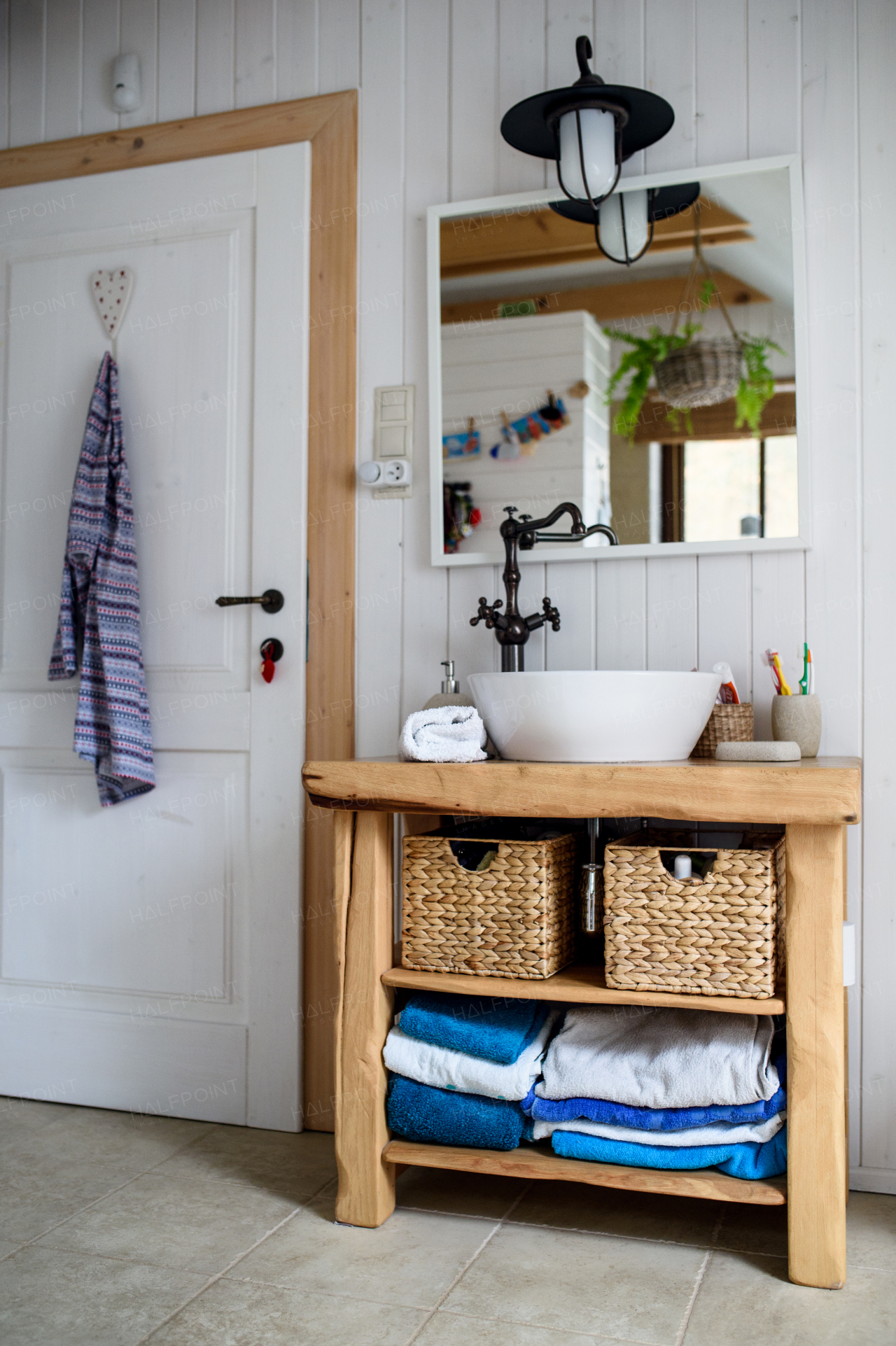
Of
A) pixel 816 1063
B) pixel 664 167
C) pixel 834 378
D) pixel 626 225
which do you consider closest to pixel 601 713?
pixel 816 1063

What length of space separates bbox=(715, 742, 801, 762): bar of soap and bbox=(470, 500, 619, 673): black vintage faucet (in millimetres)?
448

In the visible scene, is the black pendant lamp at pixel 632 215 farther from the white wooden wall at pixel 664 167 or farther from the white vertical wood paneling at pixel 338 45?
the white vertical wood paneling at pixel 338 45

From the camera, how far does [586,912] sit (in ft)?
6.21

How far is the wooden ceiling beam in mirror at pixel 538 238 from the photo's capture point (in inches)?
82.6

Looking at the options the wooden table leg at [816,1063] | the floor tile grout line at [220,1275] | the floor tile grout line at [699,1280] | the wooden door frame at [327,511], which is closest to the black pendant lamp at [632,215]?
the wooden door frame at [327,511]

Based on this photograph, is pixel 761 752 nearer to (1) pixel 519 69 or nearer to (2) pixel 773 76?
(2) pixel 773 76

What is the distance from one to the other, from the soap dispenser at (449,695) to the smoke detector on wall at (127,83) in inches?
57.3

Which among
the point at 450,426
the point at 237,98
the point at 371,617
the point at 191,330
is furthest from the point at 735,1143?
the point at 237,98

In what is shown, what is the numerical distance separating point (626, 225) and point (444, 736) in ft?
3.44

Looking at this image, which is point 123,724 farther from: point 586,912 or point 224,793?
point 586,912

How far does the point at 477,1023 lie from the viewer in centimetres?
185

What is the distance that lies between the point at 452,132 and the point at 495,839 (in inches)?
56.1

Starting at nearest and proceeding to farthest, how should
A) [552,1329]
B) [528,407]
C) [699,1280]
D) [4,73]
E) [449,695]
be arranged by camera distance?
[552,1329] < [699,1280] < [449,695] < [528,407] < [4,73]

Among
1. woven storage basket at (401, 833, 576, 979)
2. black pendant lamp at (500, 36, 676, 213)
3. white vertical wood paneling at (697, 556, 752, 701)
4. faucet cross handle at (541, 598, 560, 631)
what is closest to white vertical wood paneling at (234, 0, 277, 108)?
black pendant lamp at (500, 36, 676, 213)
